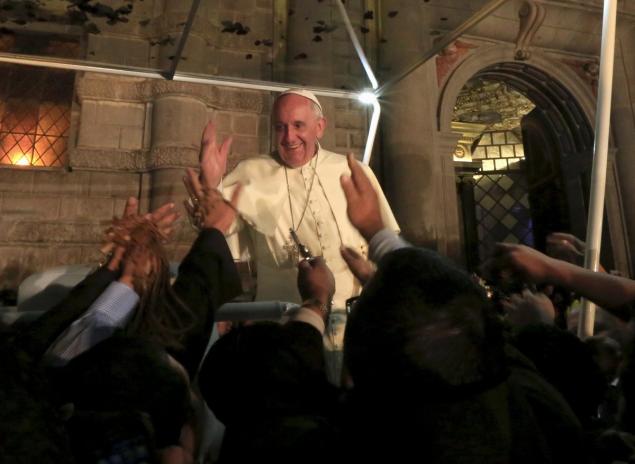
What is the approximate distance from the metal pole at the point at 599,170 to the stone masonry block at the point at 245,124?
12.7 ft

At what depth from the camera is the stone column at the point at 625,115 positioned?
6383 mm

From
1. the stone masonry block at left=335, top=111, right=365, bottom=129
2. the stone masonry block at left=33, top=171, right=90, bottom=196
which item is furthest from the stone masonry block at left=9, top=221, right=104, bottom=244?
the stone masonry block at left=335, top=111, right=365, bottom=129

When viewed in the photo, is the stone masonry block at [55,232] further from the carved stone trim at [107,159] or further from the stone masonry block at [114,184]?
the carved stone trim at [107,159]

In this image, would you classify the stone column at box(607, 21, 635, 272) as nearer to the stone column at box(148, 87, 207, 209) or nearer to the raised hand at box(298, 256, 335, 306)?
the stone column at box(148, 87, 207, 209)

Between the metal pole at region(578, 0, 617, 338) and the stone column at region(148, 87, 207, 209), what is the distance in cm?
382

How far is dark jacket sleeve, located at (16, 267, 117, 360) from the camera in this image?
1.18 meters

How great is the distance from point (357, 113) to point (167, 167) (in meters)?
2.37

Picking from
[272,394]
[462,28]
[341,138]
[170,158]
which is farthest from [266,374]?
[341,138]

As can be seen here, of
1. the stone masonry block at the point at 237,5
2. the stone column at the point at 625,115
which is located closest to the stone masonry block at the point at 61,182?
the stone masonry block at the point at 237,5

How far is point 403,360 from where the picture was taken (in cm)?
67

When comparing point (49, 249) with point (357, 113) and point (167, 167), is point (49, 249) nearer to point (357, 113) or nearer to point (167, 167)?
point (167, 167)

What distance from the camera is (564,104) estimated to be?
22.2 feet

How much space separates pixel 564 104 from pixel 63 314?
24.0 feet

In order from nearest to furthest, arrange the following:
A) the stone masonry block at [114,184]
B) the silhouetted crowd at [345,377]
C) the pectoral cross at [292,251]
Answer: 1. the silhouetted crowd at [345,377]
2. the pectoral cross at [292,251]
3. the stone masonry block at [114,184]
